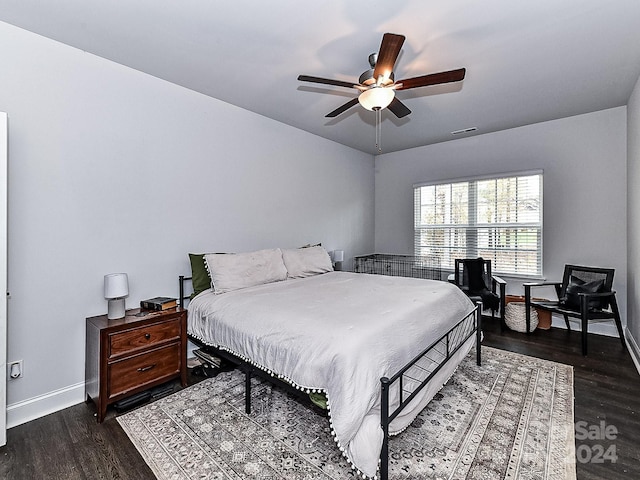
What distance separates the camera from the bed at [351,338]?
5.25 ft

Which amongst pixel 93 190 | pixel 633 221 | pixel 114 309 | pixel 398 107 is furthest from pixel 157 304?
pixel 633 221

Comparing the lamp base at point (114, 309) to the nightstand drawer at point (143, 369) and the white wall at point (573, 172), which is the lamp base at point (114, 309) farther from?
the white wall at point (573, 172)

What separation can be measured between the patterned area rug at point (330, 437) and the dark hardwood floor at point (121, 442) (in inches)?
3.3

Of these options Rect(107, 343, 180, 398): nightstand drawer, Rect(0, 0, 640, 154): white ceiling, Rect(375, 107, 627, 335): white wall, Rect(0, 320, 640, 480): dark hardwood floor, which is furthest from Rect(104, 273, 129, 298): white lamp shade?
Rect(375, 107, 627, 335): white wall

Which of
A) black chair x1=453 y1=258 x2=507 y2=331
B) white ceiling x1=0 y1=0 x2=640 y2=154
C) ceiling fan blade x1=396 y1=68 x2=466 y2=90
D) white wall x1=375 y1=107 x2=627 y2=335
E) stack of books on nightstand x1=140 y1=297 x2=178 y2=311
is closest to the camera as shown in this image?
white ceiling x1=0 y1=0 x2=640 y2=154

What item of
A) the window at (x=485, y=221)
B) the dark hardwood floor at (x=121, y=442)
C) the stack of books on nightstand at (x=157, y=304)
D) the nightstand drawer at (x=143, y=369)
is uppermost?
the window at (x=485, y=221)

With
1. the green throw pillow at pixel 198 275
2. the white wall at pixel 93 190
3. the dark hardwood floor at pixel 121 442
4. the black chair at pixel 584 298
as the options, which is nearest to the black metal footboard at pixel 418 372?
the dark hardwood floor at pixel 121 442

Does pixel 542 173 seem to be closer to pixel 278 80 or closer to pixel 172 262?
pixel 278 80

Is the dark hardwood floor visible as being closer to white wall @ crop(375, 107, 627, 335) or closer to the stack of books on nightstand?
the stack of books on nightstand

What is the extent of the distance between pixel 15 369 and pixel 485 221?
18.5 ft

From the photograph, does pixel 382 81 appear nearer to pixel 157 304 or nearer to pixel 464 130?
pixel 157 304

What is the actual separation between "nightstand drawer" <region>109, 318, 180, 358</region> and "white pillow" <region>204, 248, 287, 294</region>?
489 mm

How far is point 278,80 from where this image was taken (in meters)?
3.06

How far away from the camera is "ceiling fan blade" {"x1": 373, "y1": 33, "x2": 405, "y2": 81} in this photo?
6.10 ft
